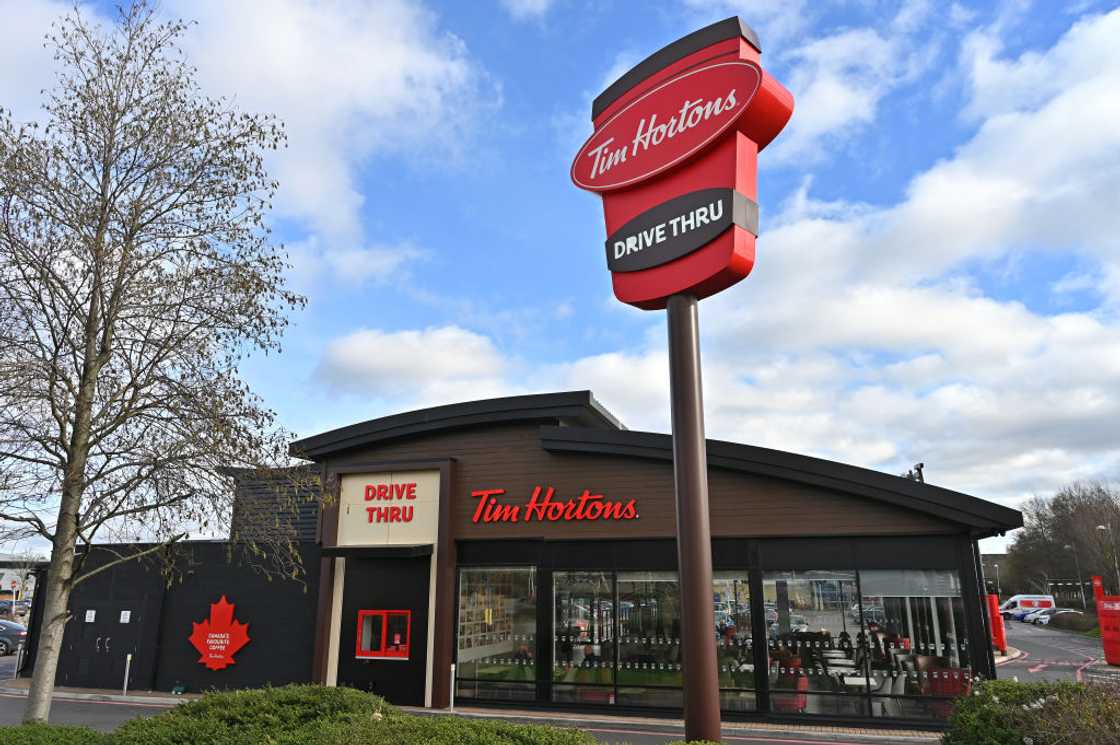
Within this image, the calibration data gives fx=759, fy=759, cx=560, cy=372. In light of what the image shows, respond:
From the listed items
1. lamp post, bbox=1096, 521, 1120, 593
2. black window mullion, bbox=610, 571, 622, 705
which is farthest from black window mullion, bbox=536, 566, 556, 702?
lamp post, bbox=1096, 521, 1120, 593

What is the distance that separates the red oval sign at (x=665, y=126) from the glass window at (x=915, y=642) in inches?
420

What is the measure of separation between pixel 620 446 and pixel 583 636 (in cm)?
452

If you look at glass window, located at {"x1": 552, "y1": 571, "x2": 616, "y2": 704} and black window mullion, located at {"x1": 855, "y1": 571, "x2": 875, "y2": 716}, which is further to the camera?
glass window, located at {"x1": 552, "y1": 571, "x2": 616, "y2": 704}

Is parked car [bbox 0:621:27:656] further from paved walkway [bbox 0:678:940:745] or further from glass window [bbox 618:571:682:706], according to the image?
glass window [bbox 618:571:682:706]

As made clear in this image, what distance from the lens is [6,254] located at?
9.24 meters

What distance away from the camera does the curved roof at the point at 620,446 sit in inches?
596

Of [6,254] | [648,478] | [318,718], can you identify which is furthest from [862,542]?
[6,254]

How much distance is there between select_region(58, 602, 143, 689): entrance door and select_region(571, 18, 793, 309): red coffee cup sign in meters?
18.7

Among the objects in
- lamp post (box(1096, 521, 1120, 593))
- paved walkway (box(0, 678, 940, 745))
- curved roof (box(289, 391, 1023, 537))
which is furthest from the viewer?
lamp post (box(1096, 521, 1120, 593))

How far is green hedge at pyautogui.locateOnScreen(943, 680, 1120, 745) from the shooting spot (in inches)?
259

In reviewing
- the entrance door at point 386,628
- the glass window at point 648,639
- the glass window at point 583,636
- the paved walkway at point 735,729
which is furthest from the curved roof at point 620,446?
the paved walkway at point 735,729

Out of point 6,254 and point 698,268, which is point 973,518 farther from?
point 6,254

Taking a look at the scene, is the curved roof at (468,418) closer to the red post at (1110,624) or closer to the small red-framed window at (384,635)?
the small red-framed window at (384,635)

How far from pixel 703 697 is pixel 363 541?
1366cm
